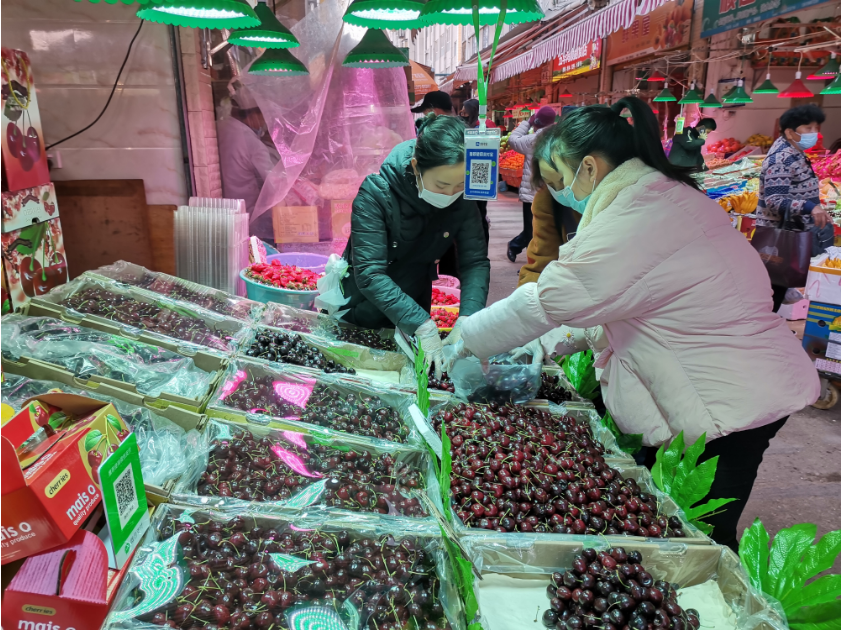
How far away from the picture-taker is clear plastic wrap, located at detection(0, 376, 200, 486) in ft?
5.32

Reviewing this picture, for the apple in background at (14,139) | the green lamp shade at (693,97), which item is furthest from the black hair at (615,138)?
the green lamp shade at (693,97)

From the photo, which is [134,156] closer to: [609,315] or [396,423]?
[396,423]

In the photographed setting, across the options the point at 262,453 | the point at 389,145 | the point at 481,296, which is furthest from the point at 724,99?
the point at 262,453

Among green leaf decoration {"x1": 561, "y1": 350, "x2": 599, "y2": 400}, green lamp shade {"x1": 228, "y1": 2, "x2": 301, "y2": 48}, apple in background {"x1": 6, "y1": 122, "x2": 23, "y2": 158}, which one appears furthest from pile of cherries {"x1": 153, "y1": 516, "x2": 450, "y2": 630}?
green lamp shade {"x1": 228, "y1": 2, "x2": 301, "y2": 48}

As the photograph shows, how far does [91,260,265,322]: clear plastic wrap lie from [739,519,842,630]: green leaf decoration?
2.30 meters

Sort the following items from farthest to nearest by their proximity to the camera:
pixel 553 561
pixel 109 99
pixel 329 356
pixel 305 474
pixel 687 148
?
1. pixel 687 148
2. pixel 109 99
3. pixel 329 356
4. pixel 305 474
5. pixel 553 561

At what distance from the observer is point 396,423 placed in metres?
1.99

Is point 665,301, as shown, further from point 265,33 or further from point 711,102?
point 711,102

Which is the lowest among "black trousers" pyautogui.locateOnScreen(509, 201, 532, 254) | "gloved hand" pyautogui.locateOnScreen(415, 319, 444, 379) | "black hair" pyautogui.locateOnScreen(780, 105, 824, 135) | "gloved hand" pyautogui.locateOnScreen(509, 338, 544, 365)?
"black trousers" pyautogui.locateOnScreen(509, 201, 532, 254)

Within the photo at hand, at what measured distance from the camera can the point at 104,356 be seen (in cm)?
211

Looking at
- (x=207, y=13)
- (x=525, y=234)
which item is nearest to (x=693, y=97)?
(x=525, y=234)

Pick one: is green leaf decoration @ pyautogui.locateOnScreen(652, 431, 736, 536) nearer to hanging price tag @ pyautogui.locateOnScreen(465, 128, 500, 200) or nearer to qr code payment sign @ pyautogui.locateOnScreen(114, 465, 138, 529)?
hanging price tag @ pyautogui.locateOnScreen(465, 128, 500, 200)

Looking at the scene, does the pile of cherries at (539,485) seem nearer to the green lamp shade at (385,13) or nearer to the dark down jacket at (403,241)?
the dark down jacket at (403,241)

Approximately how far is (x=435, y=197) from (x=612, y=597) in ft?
4.96
